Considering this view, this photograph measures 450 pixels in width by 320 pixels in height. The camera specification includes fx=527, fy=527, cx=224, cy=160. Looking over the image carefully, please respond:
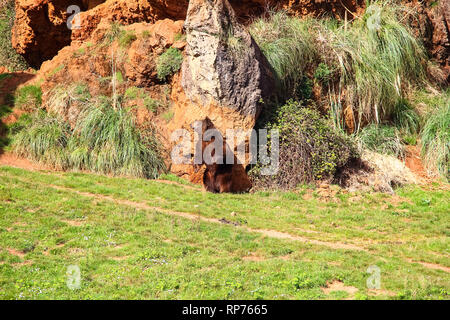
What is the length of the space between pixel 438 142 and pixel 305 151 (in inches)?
137

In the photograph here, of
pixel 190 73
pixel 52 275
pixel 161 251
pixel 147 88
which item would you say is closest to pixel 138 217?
pixel 161 251

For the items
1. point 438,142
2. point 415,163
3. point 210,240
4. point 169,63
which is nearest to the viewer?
point 210,240

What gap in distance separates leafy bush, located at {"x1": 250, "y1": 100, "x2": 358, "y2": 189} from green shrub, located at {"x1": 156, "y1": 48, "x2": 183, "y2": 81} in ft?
9.70

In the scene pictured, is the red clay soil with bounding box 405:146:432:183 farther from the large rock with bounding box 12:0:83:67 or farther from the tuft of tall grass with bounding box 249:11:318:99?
the large rock with bounding box 12:0:83:67

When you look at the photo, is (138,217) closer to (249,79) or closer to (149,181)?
(149,181)

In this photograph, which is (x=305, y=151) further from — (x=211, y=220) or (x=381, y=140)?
(x=211, y=220)

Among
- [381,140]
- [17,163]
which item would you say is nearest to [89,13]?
[17,163]

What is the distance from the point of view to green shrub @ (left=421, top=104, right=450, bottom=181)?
1260 centimetres

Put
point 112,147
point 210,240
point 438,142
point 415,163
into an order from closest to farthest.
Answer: point 210,240 → point 112,147 → point 438,142 → point 415,163

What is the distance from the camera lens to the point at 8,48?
56.5ft

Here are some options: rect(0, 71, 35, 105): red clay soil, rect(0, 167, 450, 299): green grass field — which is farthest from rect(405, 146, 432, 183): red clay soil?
rect(0, 71, 35, 105): red clay soil

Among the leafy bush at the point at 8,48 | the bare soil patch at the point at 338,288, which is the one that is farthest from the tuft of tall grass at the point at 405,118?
the leafy bush at the point at 8,48

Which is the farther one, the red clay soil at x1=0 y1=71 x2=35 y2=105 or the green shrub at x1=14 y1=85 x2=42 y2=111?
the red clay soil at x1=0 y1=71 x2=35 y2=105

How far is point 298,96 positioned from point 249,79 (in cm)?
202
